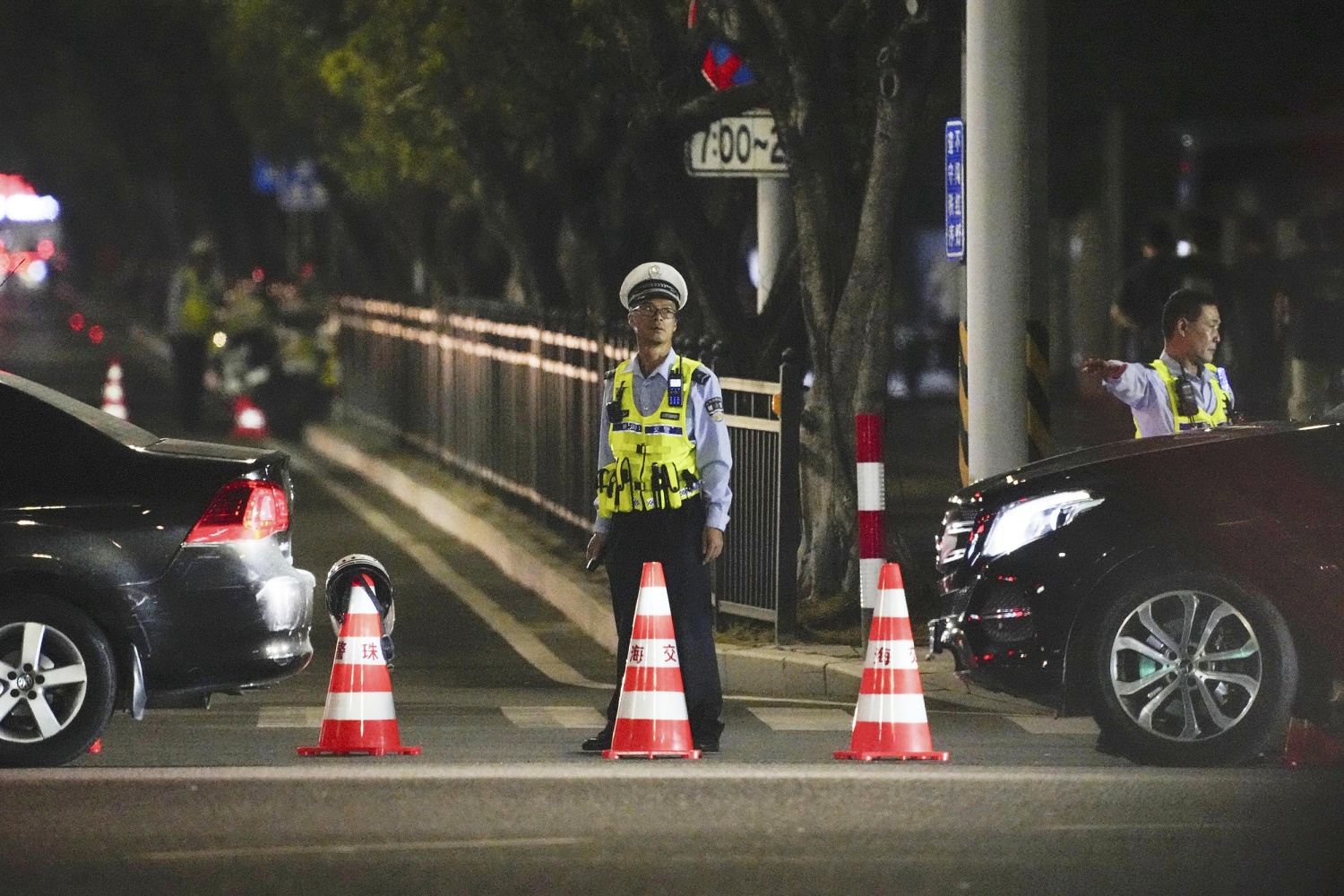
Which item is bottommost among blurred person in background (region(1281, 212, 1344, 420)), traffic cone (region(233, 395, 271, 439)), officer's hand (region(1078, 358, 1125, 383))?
officer's hand (region(1078, 358, 1125, 383))

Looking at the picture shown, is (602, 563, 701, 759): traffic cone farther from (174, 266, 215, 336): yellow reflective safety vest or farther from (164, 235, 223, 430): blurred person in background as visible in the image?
(174, 266, 215, 336): yellow reflective safety vest

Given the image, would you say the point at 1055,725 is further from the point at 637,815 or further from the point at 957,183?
the point at 957,183

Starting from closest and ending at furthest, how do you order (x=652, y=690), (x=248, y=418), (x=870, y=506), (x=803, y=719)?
(x=652, y=690) → (x=803, y=719) → (x=870, y=506) → (x=248, y=418)

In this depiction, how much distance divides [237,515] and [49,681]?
0.87 metres

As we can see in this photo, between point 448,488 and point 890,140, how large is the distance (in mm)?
9356

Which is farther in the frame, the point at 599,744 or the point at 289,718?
the point at 289,718

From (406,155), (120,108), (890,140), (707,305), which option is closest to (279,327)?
(406,155)

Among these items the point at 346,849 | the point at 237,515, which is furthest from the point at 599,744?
the point at 346,849

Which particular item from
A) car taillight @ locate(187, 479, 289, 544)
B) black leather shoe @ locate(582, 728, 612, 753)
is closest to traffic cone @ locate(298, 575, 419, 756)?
car taillight @ locate(187, 479, 289, 544)

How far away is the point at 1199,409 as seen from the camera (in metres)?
11.2

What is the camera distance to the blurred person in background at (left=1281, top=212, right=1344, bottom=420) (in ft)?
55.5

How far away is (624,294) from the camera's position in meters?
10.2

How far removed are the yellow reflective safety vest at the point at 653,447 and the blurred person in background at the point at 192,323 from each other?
18.4 metres

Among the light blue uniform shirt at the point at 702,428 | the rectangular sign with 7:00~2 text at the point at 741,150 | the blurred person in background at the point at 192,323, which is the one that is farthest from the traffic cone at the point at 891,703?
the blurred person in background at the point at 192,323
